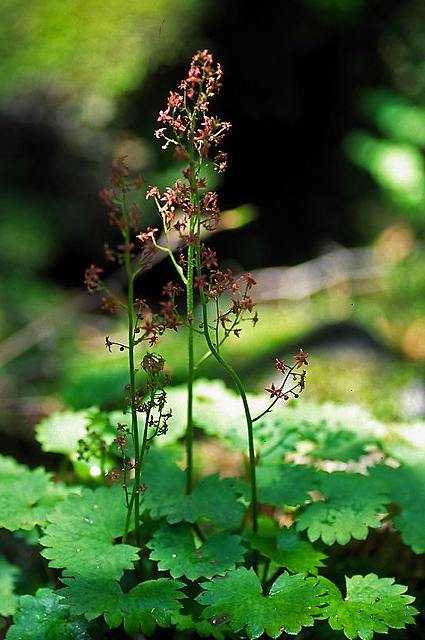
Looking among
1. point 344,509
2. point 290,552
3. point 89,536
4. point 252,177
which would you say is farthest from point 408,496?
point 252,177

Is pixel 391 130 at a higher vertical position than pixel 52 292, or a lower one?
higher

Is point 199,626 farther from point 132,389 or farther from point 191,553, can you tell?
point 132,389

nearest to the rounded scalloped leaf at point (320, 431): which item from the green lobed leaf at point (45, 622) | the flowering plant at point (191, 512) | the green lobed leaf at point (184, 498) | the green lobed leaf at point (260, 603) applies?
the flowering plant at point (191, 512)

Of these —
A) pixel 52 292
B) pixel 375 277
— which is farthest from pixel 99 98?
pixel 375 277

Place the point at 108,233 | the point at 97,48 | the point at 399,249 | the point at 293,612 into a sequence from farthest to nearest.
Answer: the point at 399,249 → the point at 108,233 → the point at 97,48 → the point at 293,612

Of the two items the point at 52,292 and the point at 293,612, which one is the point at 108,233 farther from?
the point at 293,612

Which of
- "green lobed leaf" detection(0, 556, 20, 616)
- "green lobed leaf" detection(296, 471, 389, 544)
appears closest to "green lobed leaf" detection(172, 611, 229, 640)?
"green lobed leaf" detection(296, 471, 389, 544)
